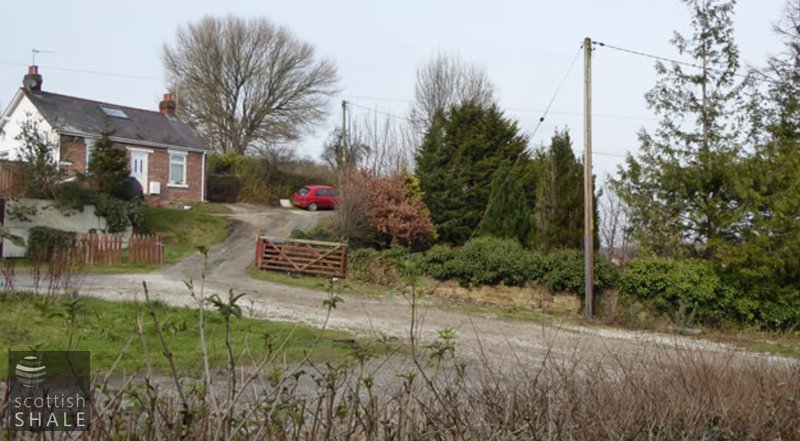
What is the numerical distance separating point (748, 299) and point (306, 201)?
76.5 ft

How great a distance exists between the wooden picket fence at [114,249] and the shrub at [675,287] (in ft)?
44.6

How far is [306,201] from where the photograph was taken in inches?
1393

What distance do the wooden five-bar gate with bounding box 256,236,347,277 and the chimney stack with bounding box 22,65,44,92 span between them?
15.8 m

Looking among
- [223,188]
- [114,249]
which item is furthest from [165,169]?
[114,249]

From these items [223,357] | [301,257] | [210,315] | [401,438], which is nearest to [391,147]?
[301,257]

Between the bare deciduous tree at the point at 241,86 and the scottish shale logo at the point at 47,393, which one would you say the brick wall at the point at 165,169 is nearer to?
the bare deciduous tree at the point at 241,86

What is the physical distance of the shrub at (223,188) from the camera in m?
35.8

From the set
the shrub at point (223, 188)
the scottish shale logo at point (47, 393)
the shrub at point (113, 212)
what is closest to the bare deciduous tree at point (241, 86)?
the shrub at point (223, 188)

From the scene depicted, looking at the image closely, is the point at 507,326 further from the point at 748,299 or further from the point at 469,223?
the point at 469,223

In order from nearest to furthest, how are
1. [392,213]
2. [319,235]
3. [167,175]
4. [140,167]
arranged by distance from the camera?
[319,235], [392,213], [140,167], [167,175]

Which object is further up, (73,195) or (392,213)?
(73,195)

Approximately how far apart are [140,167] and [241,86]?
52.0ft

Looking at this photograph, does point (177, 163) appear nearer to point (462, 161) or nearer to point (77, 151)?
point (77, 151)

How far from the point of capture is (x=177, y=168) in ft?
108
